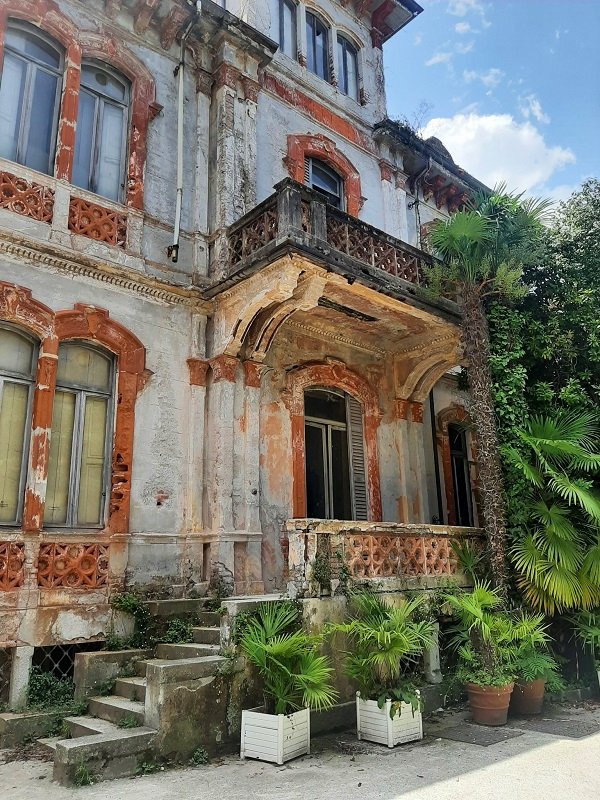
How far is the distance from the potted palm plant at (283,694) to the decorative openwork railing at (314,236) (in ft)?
15.3

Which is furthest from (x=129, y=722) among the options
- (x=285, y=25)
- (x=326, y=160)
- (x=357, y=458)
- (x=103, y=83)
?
(x=285, y=25)

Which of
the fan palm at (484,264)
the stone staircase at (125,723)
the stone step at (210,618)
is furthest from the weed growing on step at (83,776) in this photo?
the fan palm at (484,264)

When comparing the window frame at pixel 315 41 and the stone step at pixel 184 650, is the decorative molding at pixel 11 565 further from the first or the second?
the window frame at pixel 315 41

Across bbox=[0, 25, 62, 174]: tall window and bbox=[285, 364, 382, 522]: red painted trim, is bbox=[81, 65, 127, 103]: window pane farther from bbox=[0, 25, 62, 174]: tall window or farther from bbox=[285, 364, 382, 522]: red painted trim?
bbox=[285, 364, 382, 522]: red painted trim

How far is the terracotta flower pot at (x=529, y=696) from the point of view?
23.7ft

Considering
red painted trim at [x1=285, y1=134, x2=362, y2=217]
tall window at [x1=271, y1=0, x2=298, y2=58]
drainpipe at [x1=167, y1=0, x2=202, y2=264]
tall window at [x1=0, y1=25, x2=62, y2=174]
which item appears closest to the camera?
tall window at [x1=0, y1=25, x2=62, y2=174]

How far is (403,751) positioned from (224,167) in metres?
8.12

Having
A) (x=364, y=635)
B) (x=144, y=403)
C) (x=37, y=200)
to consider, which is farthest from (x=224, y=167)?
(x=364, y=635)

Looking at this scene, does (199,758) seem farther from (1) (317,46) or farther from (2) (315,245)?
(1) (317,46)

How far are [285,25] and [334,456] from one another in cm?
834

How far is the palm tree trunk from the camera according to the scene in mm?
8242

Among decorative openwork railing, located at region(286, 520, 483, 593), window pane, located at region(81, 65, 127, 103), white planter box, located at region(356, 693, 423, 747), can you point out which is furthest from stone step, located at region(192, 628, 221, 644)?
window pane, located at region(81, 65, 127, 103)

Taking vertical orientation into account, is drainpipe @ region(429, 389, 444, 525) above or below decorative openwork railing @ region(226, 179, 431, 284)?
below

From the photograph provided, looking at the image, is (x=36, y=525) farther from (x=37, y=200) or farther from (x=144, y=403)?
(x=37, y=200)
